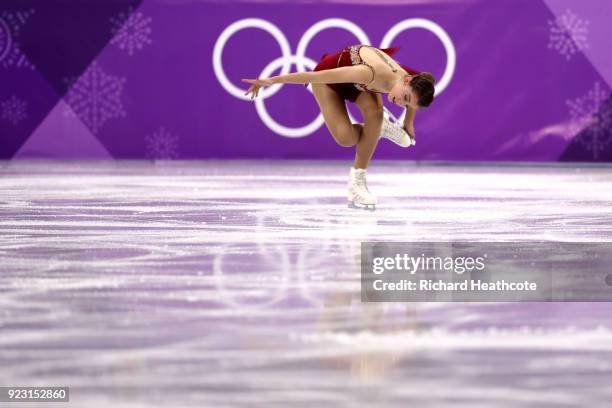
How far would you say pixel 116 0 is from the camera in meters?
11.8

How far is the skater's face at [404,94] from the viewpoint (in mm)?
6230

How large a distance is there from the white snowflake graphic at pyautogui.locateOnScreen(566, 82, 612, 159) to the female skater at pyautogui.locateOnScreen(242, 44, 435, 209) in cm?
508

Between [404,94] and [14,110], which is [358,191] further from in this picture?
[14,110]

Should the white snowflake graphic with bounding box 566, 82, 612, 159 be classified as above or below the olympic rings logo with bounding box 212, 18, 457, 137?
below

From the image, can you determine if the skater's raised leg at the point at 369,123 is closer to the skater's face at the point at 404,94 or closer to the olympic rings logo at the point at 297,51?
the skater's face at the point at 404,94

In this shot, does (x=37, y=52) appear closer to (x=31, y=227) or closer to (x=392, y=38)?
(x=392, y=38)

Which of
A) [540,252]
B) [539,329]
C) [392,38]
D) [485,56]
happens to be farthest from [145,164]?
[539,329]

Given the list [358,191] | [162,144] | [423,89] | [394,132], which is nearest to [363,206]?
[358,191]

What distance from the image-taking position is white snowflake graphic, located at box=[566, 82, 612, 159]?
38.3 feet

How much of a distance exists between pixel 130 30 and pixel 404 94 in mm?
6084

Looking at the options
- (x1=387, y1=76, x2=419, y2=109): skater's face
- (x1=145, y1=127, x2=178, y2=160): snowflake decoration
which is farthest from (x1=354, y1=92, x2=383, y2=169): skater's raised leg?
(x1=145, y1=127, x2=178, y2=160): snowflake decoration

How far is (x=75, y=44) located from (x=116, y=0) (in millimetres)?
584

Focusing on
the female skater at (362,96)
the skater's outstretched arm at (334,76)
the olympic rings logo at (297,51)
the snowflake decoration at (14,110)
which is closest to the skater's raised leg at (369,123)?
the female skater at (362,96)

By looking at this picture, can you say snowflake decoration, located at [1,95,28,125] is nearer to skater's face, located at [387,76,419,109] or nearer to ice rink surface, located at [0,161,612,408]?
ice rink surface, located at [0,161,612,408]
